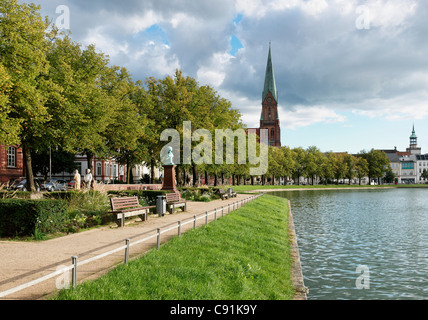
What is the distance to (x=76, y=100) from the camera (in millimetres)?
30422

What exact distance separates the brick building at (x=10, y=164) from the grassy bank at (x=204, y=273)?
36241 mm

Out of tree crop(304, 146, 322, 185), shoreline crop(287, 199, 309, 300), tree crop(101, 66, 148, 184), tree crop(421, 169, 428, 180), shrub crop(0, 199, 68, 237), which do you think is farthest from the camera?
tree crop(421, 169, 428, 180)

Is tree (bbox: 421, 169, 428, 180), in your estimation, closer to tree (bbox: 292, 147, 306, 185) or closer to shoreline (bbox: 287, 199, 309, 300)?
tree (bbox: 292, 147, 306, 185)

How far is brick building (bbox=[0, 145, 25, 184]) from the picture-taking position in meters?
42.9

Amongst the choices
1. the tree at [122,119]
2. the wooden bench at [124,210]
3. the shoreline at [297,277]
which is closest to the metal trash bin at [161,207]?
the wooden bench at [124,210]

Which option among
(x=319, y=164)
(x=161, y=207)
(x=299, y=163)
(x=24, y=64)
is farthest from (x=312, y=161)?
(x=161, y=207)

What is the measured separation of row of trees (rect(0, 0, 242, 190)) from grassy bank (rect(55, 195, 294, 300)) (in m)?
15.7

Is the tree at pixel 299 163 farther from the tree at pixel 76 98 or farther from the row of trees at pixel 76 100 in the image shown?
the tree at pixel 76 98

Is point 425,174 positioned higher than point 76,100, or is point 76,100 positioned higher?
point 76,100

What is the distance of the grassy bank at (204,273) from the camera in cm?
693

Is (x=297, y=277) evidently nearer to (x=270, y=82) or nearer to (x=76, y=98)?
(x=76, y=98)

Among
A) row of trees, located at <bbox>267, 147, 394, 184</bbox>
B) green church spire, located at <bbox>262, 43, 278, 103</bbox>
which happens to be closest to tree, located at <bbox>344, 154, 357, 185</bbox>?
row of trees, located at <bbox>267, 147, 394, 184</bbox>

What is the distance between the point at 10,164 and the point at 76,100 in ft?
66.6

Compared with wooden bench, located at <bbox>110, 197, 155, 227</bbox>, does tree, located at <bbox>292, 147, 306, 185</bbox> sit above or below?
above
